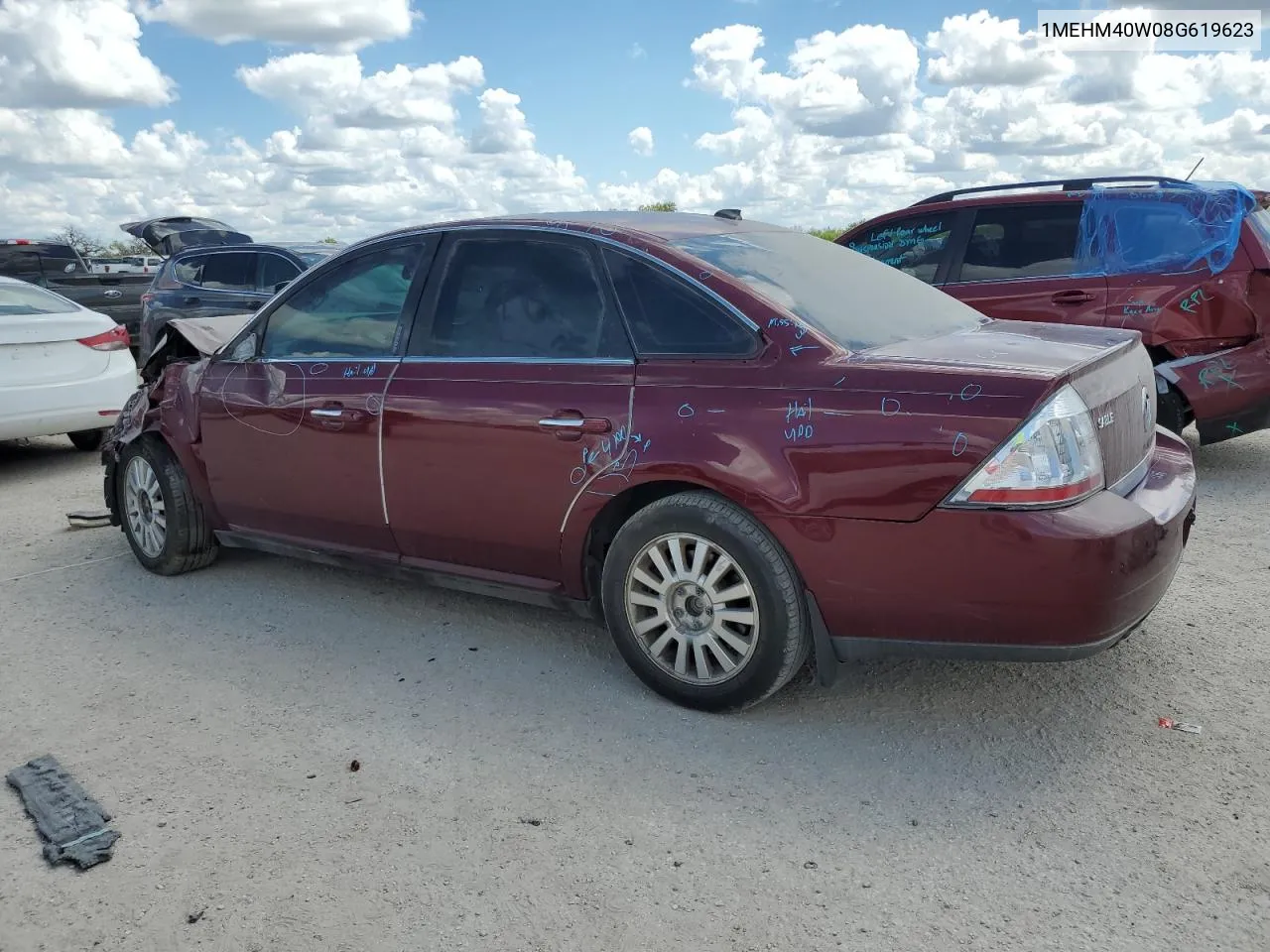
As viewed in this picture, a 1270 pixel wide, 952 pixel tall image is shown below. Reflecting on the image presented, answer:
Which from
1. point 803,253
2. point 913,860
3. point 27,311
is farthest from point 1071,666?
point 27,311

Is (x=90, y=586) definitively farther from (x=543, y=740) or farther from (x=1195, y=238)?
(x=1195, y=238)

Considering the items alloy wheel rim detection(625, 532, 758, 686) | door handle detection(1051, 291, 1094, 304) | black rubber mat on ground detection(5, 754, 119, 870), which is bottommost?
black rubber mat on ground detection(5, 754, 119, 870)

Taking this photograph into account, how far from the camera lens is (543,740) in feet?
12.0

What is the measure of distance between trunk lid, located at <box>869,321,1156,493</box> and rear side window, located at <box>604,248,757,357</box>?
0.49 meters

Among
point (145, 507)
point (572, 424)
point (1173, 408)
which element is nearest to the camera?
point (572, 424)

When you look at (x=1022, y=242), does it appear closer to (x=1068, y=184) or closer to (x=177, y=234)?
(x=1068, y=184)

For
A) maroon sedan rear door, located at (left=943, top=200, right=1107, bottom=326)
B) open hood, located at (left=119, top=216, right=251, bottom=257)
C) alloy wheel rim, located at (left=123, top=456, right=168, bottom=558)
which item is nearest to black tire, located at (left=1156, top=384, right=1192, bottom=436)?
maroon sedan rear door, located at (left=943, top=200, right=1107, bottom=326)

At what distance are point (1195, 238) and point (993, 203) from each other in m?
1.29

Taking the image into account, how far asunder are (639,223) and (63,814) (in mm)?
2735

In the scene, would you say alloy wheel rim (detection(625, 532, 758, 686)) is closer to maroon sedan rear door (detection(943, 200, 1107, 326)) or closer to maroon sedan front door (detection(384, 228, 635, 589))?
maroon sedan front door (detection(384, 228, 635, 589))

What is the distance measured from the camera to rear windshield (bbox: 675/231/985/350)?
377cm

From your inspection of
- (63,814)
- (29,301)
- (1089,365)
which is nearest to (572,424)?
(1089,365)

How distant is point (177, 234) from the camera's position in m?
16.6

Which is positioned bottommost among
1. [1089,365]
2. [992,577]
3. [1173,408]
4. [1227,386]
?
[1173,408]
